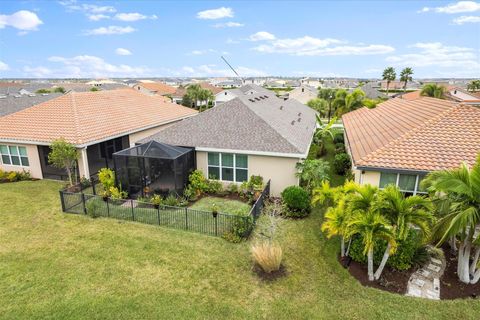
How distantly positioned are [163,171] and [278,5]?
1994cm

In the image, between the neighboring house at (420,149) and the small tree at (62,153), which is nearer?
the neighboring house at (420,149)

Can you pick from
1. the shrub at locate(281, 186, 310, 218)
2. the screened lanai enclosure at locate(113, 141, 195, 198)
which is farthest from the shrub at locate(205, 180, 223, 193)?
the shrub at locate(281, 186, 310, 218)

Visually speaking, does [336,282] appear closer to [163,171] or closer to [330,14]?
[163,171]

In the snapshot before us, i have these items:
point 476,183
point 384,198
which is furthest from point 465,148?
point 384,198

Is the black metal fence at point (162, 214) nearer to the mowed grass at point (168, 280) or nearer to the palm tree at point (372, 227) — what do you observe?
the mowed grass at point (168, 280)

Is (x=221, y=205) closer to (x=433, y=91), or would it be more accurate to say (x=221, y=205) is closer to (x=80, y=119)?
(x=80, y=119)

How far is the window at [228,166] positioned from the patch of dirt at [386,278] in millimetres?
7631

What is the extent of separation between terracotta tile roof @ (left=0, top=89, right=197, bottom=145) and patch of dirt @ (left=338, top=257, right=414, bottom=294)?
50.5 ft

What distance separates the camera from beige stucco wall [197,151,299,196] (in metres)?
15.4

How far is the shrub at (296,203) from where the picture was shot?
13.6 meters

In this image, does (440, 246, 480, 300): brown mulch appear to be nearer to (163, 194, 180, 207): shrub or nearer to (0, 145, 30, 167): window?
(163, 194, 180, 207): shrub

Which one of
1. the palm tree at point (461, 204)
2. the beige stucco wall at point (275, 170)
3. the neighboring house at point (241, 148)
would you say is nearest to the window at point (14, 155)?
the neighboring house at point (241, 148)

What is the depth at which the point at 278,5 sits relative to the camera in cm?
2652

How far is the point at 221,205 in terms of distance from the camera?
14930mm
